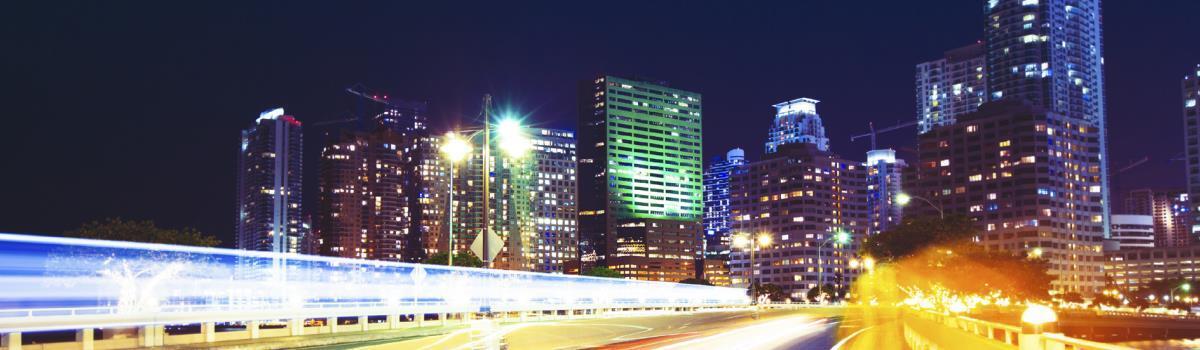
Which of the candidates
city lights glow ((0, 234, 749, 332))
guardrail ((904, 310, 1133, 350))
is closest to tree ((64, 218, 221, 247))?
city lights glow ((0, 234, 749, 332))

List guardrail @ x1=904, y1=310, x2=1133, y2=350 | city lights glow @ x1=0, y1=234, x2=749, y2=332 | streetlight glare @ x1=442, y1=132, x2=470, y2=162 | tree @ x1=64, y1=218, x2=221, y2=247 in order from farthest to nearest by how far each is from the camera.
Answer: tree @ x1=64, y1=218, x2=221, y2=247 → streetlight glare @ x1=442, y1=132, x2=470, y2=162 → city lights glow @ x1=0, y1=234, x2=749, y2=332 → guardrail @ x1=904, y1=310, x2=1133, y2=350

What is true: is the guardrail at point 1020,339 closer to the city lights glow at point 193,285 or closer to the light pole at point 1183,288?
the city lights glow at point 193,285

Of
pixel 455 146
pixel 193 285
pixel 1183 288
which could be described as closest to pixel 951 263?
pixel 455 146

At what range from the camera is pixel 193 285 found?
85.9 feet

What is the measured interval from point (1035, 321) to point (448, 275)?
90.8 feet

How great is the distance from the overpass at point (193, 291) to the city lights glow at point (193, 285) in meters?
0.03

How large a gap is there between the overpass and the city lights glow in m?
0.03

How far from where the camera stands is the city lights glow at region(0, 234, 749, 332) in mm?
20109

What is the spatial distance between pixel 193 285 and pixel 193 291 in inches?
6.4

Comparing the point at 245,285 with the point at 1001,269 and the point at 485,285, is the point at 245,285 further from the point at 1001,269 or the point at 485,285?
the point at 1001,269

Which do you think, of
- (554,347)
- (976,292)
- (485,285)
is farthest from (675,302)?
(554,347)

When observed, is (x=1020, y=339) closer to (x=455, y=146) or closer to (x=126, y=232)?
(x=455, y=146)

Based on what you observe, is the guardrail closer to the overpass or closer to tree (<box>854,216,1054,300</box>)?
the overpass

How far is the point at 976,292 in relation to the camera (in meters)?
79.4
